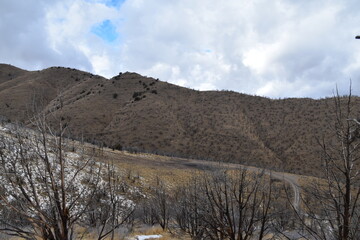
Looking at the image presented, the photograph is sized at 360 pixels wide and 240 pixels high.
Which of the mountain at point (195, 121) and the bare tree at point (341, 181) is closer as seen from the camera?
the bare tree at point (341, 181)

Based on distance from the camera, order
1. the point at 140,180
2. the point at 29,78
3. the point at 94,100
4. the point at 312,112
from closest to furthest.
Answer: the point at 140,180
the point at 312,112
the point at 94,100
the point at 29,78

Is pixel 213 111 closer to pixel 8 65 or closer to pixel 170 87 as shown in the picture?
pixel 170 87

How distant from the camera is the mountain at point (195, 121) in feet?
193

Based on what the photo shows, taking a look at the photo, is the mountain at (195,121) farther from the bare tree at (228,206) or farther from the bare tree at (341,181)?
the bare tree at (341,181)

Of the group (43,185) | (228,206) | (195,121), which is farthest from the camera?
(195,121)

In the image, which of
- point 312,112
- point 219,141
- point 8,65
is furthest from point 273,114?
point 8,65

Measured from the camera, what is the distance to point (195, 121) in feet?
238

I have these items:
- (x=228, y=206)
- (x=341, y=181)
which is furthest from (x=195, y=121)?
(x=341, y=181)

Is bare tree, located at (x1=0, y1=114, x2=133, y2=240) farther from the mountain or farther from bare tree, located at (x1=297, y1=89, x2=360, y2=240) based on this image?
the mountain

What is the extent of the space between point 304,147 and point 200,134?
23.4 m

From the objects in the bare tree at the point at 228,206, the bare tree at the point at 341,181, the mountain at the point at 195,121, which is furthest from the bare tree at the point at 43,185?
the mountain at the point at 195,121

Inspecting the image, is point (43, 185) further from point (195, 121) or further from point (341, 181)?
point (195, 121)

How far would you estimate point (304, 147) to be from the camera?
60281 mm

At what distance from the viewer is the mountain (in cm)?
5881
